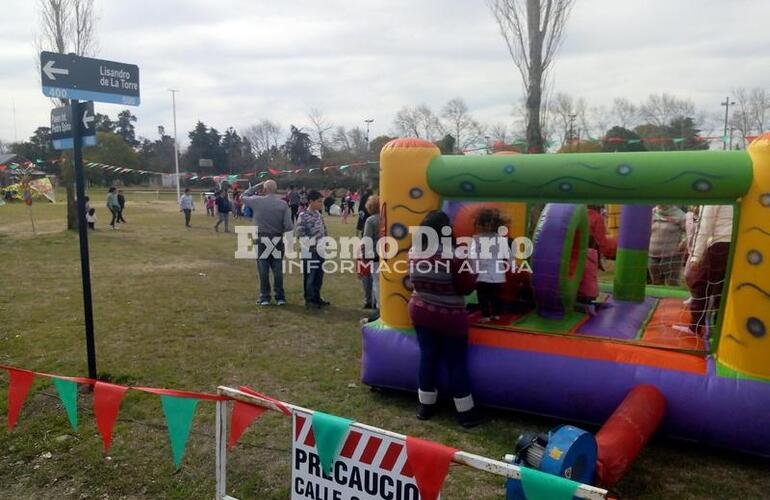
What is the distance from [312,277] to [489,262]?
3.54 m

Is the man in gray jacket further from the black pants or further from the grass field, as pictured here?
the black pants

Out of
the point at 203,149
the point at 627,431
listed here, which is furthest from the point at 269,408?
the point at 203,149

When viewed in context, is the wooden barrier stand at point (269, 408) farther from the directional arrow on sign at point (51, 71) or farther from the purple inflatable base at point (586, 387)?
the directional arrow on sign at point (51, 71)

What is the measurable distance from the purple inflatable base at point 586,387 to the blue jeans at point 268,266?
11.2 feet

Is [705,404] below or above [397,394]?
above

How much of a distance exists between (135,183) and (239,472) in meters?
62.0

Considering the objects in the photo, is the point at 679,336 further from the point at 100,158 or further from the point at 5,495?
the point at 100,158

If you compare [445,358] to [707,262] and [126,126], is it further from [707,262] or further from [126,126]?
[126,126]

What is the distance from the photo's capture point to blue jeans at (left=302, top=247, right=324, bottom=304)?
8055 millimetres

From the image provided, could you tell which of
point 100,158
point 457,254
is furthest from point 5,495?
point 100,158

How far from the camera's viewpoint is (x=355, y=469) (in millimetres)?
2475

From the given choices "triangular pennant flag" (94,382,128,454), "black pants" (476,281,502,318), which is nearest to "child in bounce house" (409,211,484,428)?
"black pants" (476,281,502,318)

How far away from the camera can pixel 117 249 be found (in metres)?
14.1

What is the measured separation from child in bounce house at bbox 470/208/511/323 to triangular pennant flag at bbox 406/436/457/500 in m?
3.04
